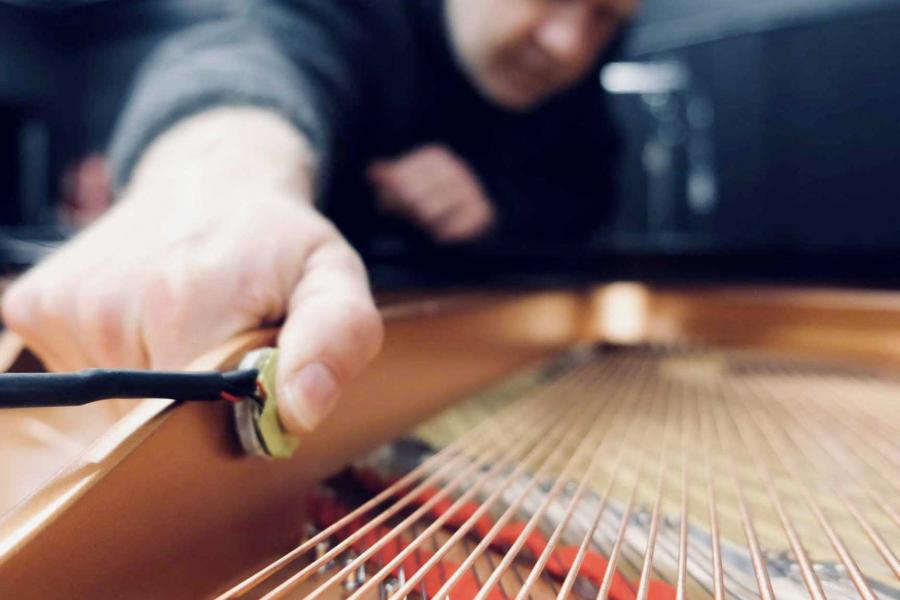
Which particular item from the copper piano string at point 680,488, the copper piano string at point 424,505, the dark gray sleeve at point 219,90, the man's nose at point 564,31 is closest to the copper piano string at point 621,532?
the copper piano string at point 680,488

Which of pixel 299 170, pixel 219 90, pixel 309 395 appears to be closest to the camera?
pixel 309 395

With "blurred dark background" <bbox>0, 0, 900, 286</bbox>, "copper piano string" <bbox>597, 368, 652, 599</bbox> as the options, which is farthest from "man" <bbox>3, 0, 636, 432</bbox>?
"blurred dark background" <bbox>0, 0, 900, 286</bbox>

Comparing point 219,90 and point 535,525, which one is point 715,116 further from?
point 535,525

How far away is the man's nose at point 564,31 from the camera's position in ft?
5.68

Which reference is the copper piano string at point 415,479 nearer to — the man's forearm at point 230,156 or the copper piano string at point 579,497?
the copper piano string at point 579,497

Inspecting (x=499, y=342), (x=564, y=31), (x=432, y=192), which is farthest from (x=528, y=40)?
(x=499, y=342)

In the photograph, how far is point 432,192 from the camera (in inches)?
67.6

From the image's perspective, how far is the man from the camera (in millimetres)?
585


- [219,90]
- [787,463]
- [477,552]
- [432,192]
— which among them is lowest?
[787,463]

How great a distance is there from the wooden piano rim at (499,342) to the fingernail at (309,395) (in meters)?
0.06

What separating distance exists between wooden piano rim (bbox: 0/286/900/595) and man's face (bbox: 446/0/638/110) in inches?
24.3

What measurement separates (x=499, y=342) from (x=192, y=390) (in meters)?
0.90

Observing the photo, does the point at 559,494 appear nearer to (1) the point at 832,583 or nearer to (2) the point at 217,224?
(1) the point at 832,583

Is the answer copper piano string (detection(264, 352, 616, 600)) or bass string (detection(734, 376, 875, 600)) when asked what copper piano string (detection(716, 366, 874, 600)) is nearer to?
bass string (detection(734, 376, 875, 600))
